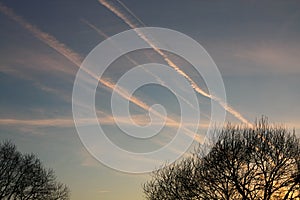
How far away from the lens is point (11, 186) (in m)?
64.5

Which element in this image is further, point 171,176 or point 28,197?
point 28,197

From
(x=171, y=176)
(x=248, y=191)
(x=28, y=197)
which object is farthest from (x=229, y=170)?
(x=28, y=197)

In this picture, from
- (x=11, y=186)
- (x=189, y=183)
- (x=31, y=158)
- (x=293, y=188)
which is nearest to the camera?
(x=293, y=188)

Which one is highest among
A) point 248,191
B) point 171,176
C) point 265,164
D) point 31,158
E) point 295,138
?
point 31,158

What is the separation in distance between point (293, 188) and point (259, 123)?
6509mm

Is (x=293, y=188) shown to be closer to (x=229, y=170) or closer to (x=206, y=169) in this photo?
(x=229, y=170)

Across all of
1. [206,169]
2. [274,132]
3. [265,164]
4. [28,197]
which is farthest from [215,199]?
[28,197]

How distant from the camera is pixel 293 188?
124 feet

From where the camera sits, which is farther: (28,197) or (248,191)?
(28,197)

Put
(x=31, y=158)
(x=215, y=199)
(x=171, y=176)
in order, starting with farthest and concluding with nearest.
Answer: (x=31, y=158), (x=171, y=176), (x=215, y=199)

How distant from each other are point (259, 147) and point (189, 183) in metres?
10.5

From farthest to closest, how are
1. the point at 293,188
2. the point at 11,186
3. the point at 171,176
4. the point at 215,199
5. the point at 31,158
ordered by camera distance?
the point at 31,158 < the point at 11,186 < the point at 171,176 < the point at 215,199 < the point at 293,188

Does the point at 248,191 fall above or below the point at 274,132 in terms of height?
below

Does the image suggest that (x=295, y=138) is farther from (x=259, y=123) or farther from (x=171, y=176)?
(x=171, y=176)
